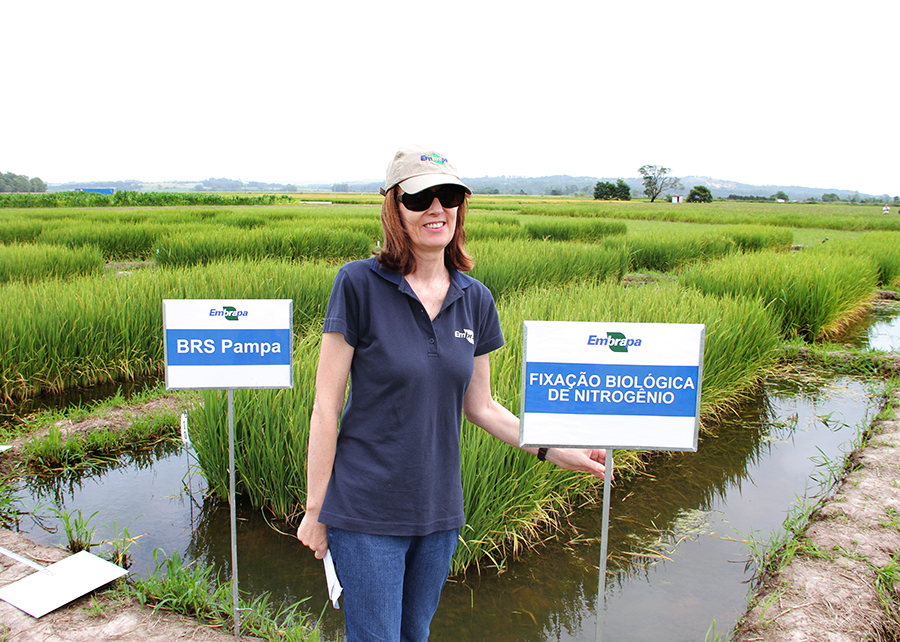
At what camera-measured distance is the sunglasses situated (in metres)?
1.44

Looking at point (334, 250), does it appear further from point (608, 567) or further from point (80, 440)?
point (608, 567)

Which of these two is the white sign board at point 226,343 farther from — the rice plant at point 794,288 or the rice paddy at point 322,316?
the rice plant at point 794,288

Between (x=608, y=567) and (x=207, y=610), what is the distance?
1752 millimetres

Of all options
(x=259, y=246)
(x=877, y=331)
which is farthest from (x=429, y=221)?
(x=259, y=246)

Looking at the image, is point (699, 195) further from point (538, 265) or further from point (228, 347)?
point (228, 347)

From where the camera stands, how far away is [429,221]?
1.46 meters

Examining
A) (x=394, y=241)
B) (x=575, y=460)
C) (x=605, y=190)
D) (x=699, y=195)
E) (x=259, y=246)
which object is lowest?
(x=575, y=460)

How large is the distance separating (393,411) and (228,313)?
3.25 feet

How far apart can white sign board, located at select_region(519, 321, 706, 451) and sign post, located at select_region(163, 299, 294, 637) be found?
3.21 feet

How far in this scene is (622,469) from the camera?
3842mm

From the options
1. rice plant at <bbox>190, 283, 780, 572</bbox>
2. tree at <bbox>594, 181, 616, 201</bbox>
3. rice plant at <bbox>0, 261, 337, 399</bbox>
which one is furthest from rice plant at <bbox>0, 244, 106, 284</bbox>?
tree at <bbox>594, 181, 616, 201</bbox>

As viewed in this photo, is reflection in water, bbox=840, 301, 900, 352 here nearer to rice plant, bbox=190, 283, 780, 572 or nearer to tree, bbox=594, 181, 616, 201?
rice plant, bbox=190, 283, 780, 572

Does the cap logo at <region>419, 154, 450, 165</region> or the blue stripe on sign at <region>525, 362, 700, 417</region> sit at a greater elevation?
the cap logo at <region>419, 154, 450, 165</region>

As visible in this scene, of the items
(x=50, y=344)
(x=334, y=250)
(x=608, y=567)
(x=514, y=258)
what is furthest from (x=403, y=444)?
(x=334, y=250)
